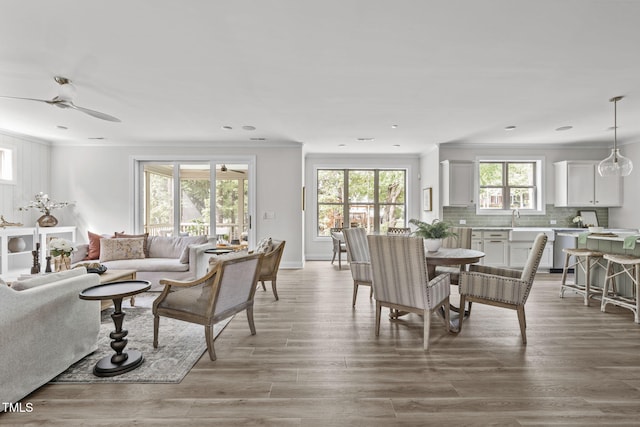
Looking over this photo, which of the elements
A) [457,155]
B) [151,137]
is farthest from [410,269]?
[151,137]

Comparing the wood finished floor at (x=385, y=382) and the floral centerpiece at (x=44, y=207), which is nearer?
the wood finished floor at (x=385, y=382)

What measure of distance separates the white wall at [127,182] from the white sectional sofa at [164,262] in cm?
173

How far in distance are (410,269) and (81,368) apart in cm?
264

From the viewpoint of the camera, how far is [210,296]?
2422 millimetres

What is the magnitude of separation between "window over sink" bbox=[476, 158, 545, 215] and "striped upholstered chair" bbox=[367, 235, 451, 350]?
438 cm

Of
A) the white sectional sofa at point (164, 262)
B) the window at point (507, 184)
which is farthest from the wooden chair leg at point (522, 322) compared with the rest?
the window at point (507, 184)

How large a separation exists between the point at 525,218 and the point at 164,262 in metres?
6.70

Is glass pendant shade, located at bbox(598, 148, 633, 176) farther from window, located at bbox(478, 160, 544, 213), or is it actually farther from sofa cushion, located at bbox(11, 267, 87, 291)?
sofa cushion, located at bbox(11, 267, 87, 291)

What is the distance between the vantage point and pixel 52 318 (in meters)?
2.08

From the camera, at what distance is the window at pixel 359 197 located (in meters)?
7.76

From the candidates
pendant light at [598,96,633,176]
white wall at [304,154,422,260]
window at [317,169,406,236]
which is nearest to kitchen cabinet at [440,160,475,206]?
white wall at [304,154,422,260]

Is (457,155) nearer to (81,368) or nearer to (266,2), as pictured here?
(266,2)

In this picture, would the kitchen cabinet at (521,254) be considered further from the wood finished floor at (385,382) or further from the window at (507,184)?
the wood finished floor at (385,382)

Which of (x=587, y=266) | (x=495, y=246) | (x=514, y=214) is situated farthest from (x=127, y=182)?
(x=514, y=214)
